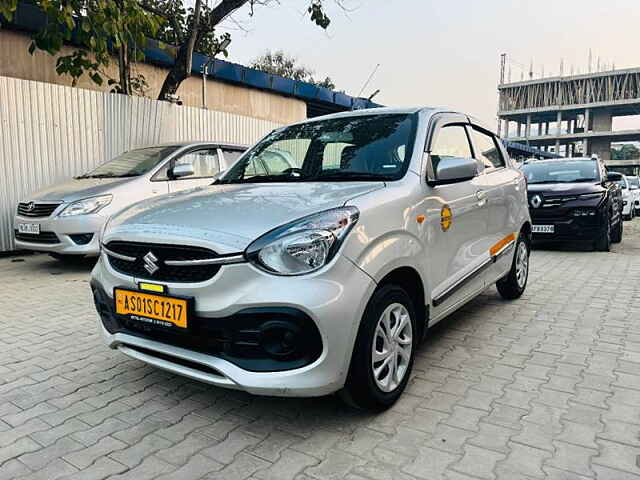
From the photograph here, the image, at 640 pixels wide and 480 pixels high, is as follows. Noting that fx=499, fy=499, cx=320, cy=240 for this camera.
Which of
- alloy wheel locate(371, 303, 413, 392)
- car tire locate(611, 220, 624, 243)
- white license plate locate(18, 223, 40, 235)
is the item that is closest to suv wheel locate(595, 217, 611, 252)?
car tire locate(611, 220, 624, 243)

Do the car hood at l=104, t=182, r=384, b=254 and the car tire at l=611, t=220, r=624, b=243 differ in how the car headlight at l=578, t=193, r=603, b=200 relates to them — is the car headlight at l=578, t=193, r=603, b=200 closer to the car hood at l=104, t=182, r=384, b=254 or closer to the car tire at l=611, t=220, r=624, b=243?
the car tire at l=611, t=220, r=624, b=243

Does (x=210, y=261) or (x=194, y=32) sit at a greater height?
(x=194, y=32)

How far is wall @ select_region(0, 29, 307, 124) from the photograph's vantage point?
858 cm

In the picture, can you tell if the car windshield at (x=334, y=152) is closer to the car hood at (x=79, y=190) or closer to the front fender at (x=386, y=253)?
the front fender at (x=386, y=253)

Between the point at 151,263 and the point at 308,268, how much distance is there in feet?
2.63

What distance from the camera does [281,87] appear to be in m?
14.0

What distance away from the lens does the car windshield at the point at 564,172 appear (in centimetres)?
840

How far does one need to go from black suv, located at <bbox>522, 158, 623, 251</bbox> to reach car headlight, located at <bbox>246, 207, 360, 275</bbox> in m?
6.84

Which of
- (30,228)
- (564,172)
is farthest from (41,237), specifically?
(564,172)

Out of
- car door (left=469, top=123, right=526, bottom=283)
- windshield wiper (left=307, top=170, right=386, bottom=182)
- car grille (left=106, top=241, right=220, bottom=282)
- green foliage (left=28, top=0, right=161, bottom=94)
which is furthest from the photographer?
green foliage (left=28, top=0, right=161, bottom=94)

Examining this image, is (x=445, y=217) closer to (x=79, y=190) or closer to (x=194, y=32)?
(x=79, y=190)

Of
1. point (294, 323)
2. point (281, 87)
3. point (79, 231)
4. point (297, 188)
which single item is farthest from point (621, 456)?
point (281, 87)

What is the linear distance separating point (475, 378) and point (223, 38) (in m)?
10.4

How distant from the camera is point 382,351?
2506mm
